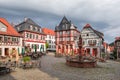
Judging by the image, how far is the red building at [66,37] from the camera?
153 feet

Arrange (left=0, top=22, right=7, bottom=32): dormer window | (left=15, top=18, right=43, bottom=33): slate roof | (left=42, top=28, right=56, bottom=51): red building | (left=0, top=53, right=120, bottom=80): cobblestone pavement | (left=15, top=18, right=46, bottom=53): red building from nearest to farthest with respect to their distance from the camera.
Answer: (left=0, top=53, right=120, bottom=80): cobblestone pavement → (left=0, top=22, right=7, bottom=32): dormer window → (left=15, top=18, right=46, bottom=53): red building → (left=15, top=18, right=43, bottom=33): slate roof → (left=42, top=28, right=56, bottom=51): red building

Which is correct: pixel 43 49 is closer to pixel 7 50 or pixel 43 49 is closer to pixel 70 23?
pixel 70 23

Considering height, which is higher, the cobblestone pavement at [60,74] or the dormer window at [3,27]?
the dormer window at [3,27]

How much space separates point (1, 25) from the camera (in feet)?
105

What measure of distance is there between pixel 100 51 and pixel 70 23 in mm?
14981

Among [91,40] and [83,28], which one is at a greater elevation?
[83,28]

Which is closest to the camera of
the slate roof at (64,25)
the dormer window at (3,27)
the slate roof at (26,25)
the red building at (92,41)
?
the dormer window at (3,27)

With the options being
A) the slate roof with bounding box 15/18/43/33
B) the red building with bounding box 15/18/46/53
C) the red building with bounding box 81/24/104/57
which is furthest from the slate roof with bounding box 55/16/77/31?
the slate roof with bounding box 15/18/43/33

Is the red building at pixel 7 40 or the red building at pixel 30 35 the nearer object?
the red building at pixel 7 40

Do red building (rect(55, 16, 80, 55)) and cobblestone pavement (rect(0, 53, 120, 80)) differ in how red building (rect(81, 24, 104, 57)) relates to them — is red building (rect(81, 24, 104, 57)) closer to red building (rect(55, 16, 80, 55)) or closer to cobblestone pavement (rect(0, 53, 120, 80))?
red building (rect(55, 16, 80, 55))

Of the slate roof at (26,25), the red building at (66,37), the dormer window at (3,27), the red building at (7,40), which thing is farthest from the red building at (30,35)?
the dormer window at (3,27)

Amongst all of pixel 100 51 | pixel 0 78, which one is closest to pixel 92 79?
pixel 0 78

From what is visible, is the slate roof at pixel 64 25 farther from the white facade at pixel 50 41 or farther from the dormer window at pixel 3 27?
the dormer window at pixel 3 27

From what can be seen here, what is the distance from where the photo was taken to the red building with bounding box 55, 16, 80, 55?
46.6 meters
